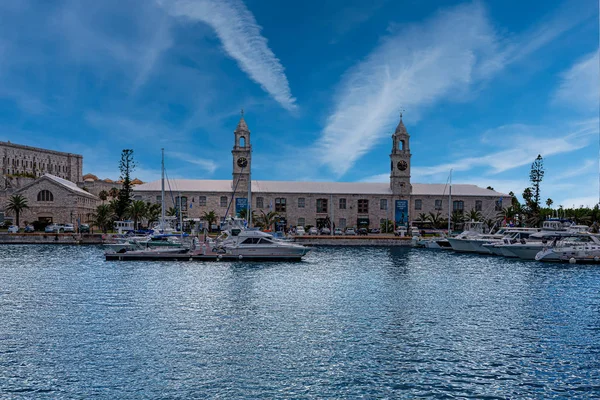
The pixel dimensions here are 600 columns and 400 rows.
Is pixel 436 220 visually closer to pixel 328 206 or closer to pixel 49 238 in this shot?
pixel 328 206

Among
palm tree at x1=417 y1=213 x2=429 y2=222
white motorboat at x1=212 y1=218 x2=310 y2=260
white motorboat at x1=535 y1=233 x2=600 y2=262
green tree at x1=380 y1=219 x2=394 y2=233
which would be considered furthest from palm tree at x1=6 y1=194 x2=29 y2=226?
white motorboat at x1=535 y1=233 x2=600 y2=262

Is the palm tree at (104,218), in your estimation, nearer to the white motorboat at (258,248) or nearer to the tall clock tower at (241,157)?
the tall clock tower at (241,157)

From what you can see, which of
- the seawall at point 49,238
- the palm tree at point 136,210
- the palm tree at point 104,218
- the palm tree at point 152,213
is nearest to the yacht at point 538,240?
the palm tree at point 152,213

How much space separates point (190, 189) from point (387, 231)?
39830 millimetres

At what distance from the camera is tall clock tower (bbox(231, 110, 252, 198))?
294 ft

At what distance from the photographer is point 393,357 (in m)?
16.9

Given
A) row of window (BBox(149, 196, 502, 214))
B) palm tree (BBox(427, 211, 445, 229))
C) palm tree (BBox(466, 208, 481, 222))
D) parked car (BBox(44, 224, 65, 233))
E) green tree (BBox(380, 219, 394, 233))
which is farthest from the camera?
palm tree (BBox(427, 211, 445, 229))

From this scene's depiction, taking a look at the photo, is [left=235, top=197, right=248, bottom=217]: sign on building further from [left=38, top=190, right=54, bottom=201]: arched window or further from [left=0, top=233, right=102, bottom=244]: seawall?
[left=38, top=190, right=54, bottom=201]: arched window

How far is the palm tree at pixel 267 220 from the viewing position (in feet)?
271

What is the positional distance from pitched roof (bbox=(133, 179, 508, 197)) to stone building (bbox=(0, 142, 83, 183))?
223ft

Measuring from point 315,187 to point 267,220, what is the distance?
1624 centimetres

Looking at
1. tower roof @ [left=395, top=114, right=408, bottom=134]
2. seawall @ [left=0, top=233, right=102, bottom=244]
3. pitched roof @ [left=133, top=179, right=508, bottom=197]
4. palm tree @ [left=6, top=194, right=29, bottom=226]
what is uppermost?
tower roof @ [left=395, top=114, right=408, bottom=134]

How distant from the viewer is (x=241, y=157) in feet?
295

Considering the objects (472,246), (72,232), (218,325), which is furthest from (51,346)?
(72,232)
